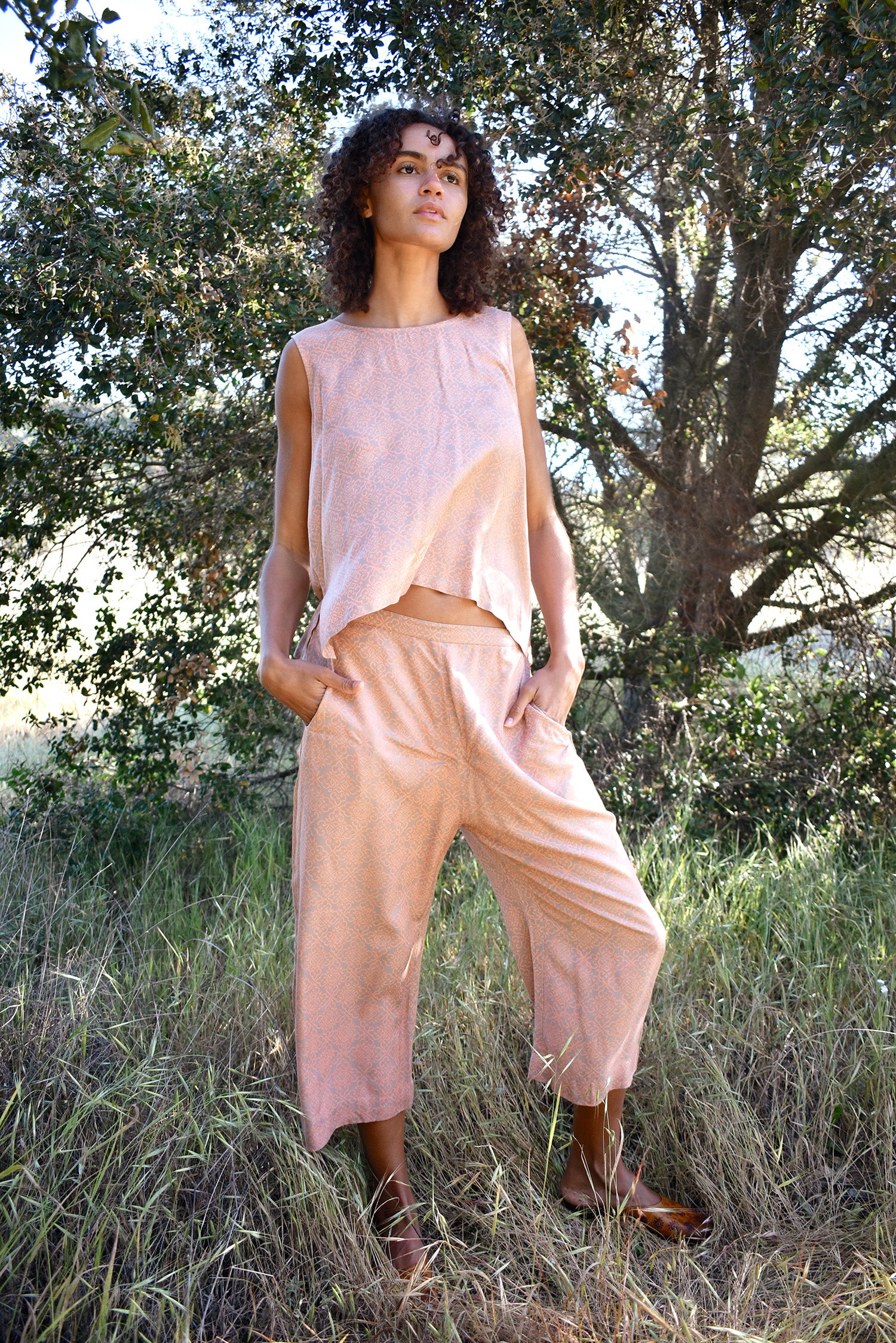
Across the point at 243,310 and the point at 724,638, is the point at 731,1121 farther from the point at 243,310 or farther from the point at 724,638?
the point at 724,638

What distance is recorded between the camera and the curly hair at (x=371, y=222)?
2016mm

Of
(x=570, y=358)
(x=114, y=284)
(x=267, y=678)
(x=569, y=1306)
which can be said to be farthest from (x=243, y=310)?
(x=569, y=1306)

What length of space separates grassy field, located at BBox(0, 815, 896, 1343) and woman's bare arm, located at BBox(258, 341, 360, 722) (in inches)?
34.0

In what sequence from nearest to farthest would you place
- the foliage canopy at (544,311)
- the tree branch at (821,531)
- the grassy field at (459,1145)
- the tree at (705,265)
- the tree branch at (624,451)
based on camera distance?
the grassy field at (459,1145)
the tree at (705,265)
the foliage canopy at (544,311)
the tree branch at (624,451)
the tree branch at (821,531)

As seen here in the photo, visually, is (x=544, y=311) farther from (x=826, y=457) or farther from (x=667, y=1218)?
(x=667, y=1218)

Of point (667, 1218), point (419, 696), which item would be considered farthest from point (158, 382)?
point (667, 1218)

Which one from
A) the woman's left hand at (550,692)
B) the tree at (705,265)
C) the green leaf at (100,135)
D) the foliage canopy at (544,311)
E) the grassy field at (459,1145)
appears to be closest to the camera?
the green leaf at (100,135)

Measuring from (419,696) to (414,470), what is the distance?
37 centimetres

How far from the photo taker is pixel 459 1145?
223cm

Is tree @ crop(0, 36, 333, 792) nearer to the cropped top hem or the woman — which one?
the woman

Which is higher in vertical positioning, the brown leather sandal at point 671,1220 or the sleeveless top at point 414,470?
the sleeveless top at point 414,470

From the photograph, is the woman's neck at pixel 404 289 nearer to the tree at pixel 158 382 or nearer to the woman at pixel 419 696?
the woman at pixel 419 696

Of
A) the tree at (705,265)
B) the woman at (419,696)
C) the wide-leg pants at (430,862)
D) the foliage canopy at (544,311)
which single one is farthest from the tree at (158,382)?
the wide-leg pants at (430,862)

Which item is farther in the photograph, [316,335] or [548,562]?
[548,562]
